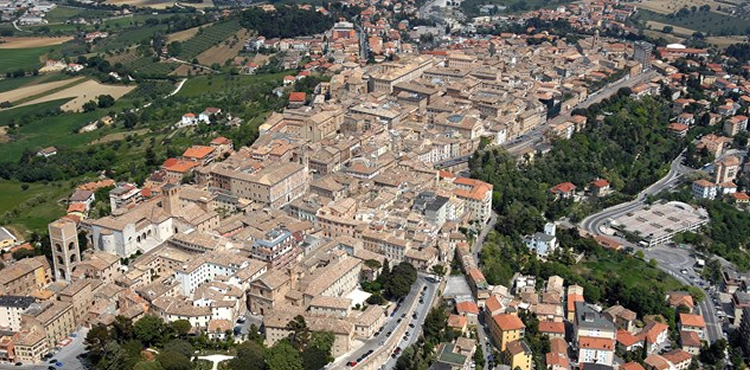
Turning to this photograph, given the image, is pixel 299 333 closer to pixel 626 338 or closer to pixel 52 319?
pixel 52 319

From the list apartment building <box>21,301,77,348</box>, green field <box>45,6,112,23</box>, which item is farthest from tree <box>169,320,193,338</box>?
green field <box>45,6,112,23</box>


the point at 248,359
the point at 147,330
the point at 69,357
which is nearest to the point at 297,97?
the point at 147,330

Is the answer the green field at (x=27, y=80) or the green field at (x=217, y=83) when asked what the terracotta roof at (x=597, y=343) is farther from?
the green field at (x=27, y=80)

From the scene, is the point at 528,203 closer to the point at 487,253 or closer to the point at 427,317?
the point at 487,253

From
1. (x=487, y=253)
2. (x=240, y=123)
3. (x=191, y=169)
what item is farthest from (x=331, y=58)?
(x=487, y=253)

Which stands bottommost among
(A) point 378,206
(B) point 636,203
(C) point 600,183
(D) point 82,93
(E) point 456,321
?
(B) point 636,203

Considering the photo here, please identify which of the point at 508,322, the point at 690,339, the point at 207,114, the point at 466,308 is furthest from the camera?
the point at 207,114

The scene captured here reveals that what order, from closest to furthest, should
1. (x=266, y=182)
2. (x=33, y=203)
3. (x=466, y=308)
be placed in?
(x=466, y=308), (x=266, y=182), (x=33, y=203)
